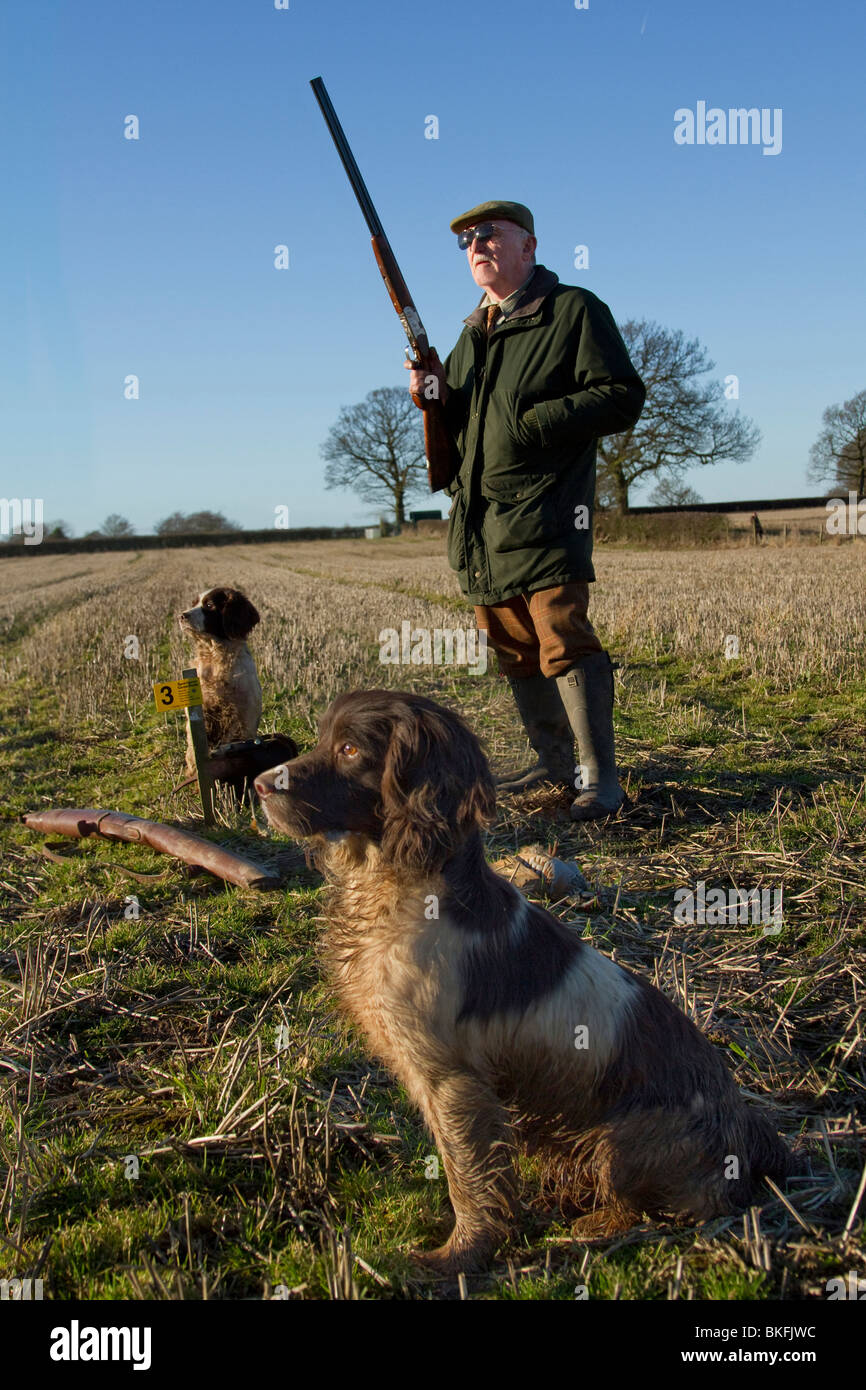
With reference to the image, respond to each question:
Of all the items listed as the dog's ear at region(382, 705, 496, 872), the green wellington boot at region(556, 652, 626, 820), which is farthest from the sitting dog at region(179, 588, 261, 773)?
the dog's ear at region(382, 705, 496, 872)

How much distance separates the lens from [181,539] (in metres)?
69.1

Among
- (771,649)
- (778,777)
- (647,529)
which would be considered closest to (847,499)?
(647,529)

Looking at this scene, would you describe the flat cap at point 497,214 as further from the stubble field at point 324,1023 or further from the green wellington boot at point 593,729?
the stubble field at point 324,1023

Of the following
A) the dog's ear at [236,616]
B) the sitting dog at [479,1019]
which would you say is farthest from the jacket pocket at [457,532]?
the sitting dog at [479,1019]

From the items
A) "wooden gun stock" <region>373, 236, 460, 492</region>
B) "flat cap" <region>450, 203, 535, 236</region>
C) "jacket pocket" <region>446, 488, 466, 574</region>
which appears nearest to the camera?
"flat cap" <region>450, 203, 535, 236</region>

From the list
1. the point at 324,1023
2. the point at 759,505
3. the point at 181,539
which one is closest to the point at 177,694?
the point at 324,1023

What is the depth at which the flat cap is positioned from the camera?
194 inches

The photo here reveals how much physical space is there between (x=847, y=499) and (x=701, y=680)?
47.3m

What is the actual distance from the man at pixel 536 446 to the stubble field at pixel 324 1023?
0.94 metres

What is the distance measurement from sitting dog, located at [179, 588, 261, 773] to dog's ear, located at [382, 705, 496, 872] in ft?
15.4

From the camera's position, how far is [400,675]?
1014 cm

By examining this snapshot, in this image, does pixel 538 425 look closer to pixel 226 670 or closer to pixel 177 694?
pixel 177 694

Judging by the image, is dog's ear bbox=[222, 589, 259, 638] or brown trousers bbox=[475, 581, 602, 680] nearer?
brown trousers bbox=[475, 581, 602, 680]

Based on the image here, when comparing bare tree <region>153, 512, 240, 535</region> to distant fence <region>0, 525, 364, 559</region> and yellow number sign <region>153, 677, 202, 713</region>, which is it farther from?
yellow number sign <region>153, 677, 202, 713</region>
